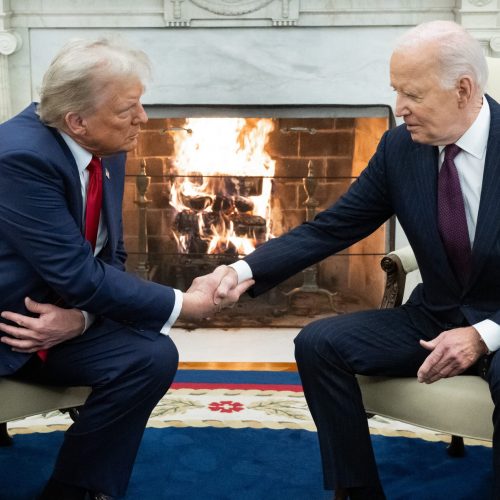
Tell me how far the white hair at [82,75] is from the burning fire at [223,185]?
6.09 ft

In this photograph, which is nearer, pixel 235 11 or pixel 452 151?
pixel 452 151

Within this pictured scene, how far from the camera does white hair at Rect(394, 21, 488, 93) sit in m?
2.02

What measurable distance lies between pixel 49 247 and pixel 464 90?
994mm

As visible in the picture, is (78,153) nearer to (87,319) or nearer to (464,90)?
(87,319)

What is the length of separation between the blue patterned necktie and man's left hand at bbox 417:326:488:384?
0.61 feet

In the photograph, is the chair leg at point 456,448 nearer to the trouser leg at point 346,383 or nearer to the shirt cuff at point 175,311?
the trouser leg at point 346,383

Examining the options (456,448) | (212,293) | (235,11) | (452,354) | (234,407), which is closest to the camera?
(452,354)

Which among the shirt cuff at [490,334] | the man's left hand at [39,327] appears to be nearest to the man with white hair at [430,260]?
the shirt cuff at [490,334]

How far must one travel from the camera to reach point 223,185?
158 inches

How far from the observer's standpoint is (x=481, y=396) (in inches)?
78.1

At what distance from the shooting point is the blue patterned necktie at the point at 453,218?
2102 mm

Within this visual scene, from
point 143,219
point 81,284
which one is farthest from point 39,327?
point 143,219

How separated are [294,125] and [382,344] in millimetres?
1957

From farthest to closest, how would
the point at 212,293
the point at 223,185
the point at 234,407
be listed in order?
the point at 223,185, the point at 234,407, the point at 212,293
